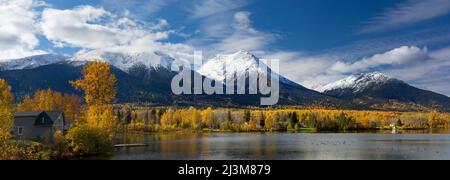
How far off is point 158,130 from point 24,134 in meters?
79.5

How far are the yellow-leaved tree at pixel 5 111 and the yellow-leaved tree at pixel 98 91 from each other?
35.3 ft

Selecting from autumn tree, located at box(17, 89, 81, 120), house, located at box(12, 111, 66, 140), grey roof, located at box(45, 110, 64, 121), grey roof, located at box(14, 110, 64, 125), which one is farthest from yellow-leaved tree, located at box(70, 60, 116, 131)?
autumn tree, located at box(17, 89, 81, 120)

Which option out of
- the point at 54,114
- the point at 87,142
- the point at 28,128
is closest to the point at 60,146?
the point at 87,142

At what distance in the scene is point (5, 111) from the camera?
4616 centimetres

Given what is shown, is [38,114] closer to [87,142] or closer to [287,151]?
[87,142]

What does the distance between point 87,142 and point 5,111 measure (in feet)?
37.4

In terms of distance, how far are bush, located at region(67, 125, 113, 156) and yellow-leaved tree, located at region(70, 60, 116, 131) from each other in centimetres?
264

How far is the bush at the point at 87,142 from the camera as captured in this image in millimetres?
55219

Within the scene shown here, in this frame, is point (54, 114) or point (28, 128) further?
point (54, 114)

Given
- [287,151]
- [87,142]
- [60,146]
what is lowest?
[287,151]

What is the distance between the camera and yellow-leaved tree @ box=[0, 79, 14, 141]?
4559cm

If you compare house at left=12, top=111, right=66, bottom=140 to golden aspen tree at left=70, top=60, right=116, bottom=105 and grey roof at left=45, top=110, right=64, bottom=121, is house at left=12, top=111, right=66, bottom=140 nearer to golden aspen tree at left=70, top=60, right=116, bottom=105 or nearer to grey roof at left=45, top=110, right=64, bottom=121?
grey roof at left=45, top=110, right=64, bottom=121
